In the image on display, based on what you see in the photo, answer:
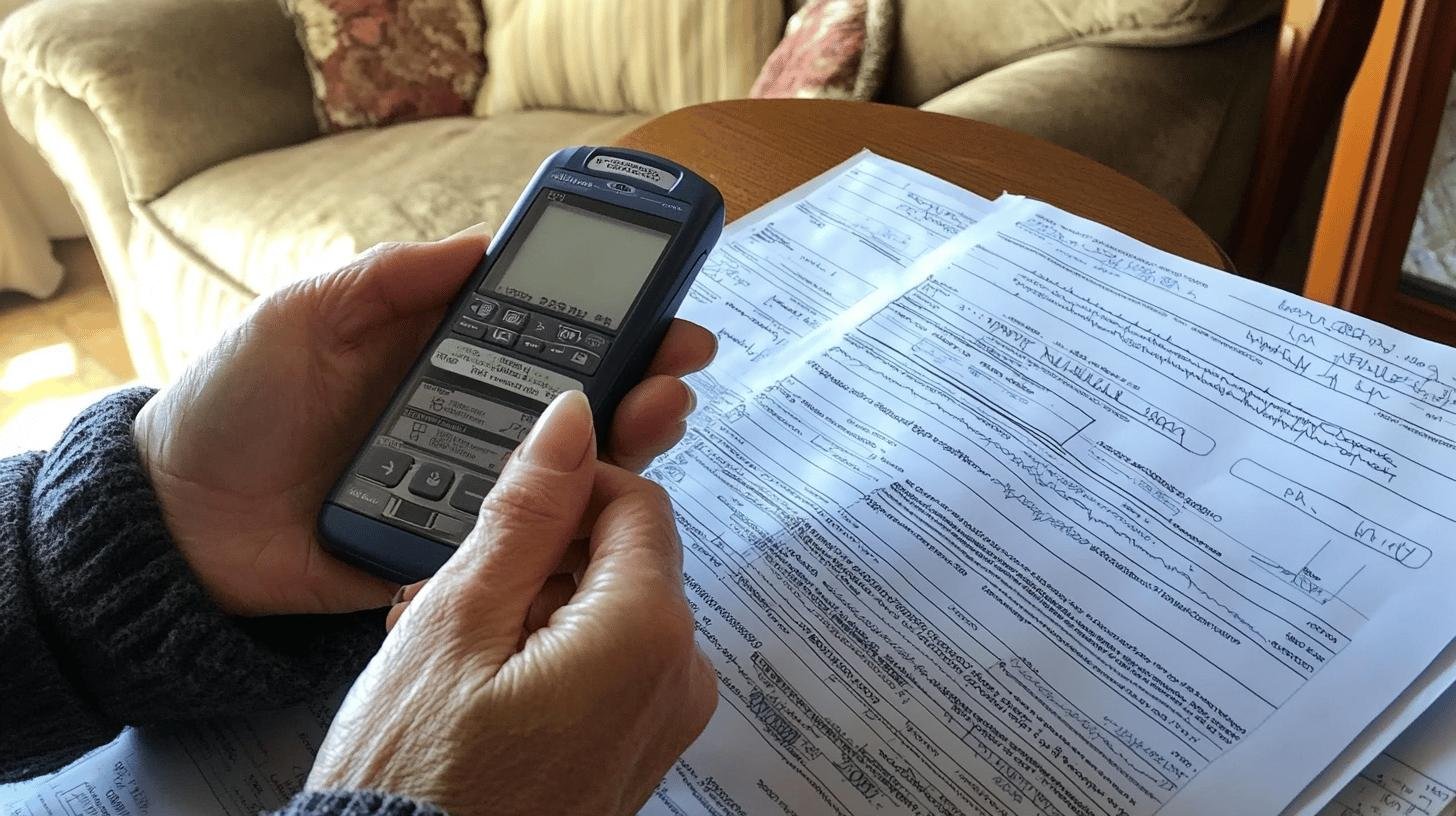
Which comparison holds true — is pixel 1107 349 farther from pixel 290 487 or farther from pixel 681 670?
pixel 290 487

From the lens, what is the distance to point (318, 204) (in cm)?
107

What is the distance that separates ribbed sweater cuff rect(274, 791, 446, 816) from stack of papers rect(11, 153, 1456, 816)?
97 mm

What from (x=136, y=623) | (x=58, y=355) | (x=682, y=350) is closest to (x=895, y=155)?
(x=682, y=350)

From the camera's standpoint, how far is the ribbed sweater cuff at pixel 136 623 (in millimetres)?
391

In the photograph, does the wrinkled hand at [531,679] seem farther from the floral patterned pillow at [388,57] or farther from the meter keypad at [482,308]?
the floral patterned pillow at [388,57]

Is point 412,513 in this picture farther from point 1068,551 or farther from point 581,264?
Answer: point 1068,551

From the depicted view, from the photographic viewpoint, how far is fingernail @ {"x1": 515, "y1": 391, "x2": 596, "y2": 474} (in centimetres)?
35

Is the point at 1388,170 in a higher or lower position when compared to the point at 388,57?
higher

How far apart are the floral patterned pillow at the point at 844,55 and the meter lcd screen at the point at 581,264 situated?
524 millimetres

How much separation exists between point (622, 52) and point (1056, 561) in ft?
3.21

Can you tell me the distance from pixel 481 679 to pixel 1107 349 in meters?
0.33

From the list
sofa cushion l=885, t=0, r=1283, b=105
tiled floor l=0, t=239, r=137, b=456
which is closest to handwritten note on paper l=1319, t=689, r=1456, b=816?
sofa cushion l=885, t=0, r=1283, b=105

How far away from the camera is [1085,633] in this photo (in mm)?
370

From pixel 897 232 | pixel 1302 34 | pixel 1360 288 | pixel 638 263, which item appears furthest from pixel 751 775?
pixel 1302 34
